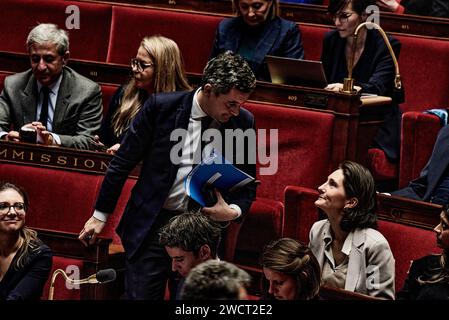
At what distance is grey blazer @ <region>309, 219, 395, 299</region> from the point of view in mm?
1068

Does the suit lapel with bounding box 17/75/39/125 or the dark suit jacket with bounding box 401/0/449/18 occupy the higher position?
the dark suit jacket with bounding box 401/0/449/18

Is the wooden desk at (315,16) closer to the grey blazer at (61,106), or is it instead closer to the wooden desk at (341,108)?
the wooden desk at (341,108)

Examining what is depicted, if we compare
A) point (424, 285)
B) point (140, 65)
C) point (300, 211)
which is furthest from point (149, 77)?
point (424, 285)

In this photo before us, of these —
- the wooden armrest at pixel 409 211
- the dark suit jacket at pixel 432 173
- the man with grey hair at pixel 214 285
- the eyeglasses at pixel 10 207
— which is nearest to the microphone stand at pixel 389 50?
the dark suit jacket at pixel 432 173

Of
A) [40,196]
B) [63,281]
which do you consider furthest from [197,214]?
[40,196]

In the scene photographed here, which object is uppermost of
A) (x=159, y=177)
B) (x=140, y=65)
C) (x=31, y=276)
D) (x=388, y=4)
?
(x=388, y=4)

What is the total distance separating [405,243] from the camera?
1145 mm

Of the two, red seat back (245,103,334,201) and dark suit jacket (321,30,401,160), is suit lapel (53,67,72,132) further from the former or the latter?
dark suit jacket (321,30,401,160)

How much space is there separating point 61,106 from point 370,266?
0.49 metres

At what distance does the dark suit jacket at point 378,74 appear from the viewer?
1.44 meters

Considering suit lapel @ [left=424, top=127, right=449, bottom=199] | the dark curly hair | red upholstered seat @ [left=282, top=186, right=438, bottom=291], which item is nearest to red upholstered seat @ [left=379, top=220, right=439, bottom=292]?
red upholstered seat @ [left=282, top=186, right=438, bottom=291]

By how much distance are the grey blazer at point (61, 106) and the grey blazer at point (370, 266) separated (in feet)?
1.44

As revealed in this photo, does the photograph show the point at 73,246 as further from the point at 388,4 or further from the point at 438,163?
the point at 388,4

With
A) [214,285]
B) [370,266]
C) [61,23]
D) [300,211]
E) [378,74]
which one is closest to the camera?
[214,285]
